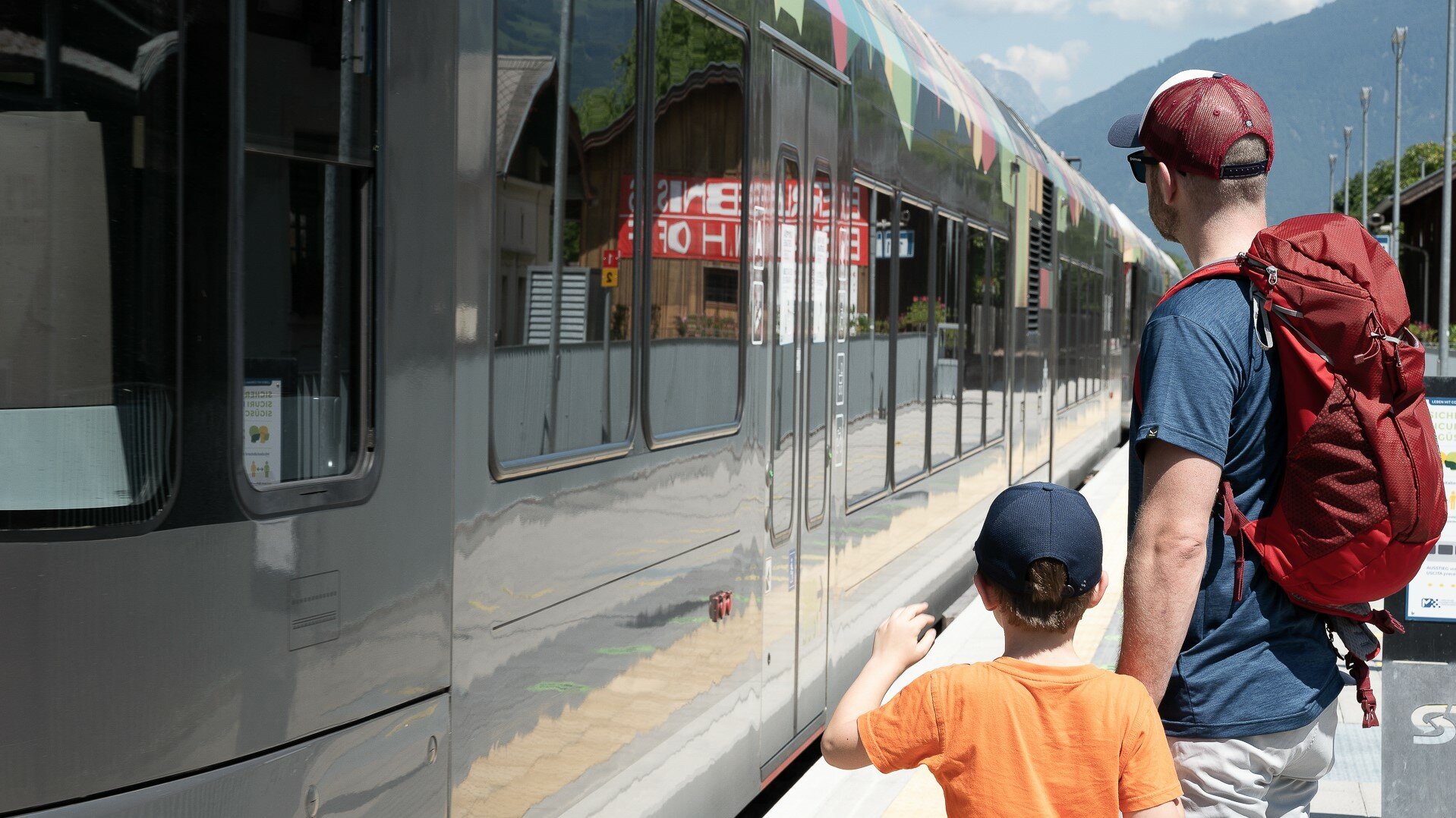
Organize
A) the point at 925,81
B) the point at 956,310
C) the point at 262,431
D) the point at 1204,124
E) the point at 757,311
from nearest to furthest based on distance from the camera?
the point at 1204,124, the point at 262,431, the point at 757,311, the point at 925,81, the point at 956,310

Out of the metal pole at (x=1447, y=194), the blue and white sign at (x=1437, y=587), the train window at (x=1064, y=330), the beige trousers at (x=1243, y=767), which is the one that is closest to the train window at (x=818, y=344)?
the blue and white sign at (x=1437, y=587)

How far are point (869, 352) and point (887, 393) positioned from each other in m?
0.48

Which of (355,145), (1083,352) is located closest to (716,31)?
(355,145)

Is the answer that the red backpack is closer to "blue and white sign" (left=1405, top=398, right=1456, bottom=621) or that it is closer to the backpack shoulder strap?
the backpack shoulder strap

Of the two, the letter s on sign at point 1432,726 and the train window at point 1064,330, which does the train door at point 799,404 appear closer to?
the letter s on sign at point 1432,726

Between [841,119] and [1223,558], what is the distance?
384 centimetres

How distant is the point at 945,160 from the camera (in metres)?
8.56

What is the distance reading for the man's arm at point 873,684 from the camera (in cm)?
234

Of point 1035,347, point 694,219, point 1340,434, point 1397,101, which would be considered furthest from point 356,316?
point 1397,101

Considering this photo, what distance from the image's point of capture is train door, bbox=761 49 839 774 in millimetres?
5148

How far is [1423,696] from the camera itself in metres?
4.49

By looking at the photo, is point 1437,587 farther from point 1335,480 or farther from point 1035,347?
point 1035,347

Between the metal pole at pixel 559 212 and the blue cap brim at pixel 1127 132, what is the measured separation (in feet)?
3.98

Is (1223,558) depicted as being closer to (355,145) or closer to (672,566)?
(355,145)
